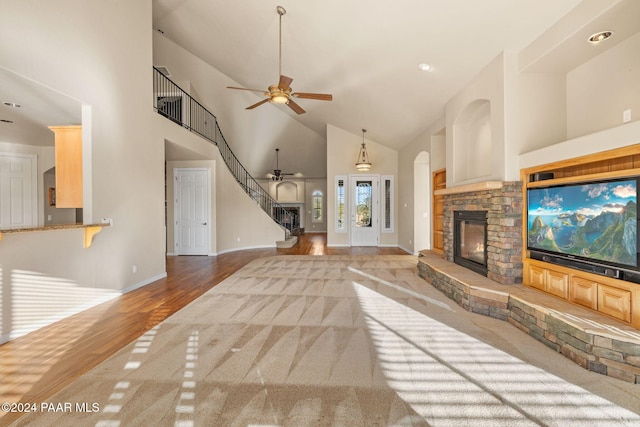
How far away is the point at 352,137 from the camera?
9516 mm

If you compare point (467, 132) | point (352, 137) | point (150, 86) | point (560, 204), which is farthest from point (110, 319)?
point (352, 137)

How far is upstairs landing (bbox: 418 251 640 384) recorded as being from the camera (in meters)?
2.12

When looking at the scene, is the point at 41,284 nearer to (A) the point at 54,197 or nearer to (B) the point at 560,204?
(A) the point at 54,197

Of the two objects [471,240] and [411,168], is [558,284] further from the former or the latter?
[411,168]

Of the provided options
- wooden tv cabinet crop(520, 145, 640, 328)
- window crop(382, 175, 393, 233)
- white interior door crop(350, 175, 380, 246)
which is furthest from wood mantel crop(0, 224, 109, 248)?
window crop(382, 175, 393, 233)

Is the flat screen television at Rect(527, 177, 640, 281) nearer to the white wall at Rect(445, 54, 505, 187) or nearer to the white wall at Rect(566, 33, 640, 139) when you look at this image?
the white wall at Rect(445, 54, 505, 187)

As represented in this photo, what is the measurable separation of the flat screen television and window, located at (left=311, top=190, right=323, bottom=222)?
12153 millimetres

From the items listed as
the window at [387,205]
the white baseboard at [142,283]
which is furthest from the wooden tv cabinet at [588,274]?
the window at [387,205]

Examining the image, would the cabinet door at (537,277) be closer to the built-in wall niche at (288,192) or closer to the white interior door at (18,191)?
the white interior door at (18,191)

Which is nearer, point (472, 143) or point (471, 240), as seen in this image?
point (471, 240)

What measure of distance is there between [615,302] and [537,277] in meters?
0.88

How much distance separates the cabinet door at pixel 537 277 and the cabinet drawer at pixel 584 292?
13.8 inches

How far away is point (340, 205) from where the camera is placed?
9.61 m

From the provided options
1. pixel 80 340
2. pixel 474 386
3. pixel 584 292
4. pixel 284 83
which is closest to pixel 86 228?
pixel 80 340
